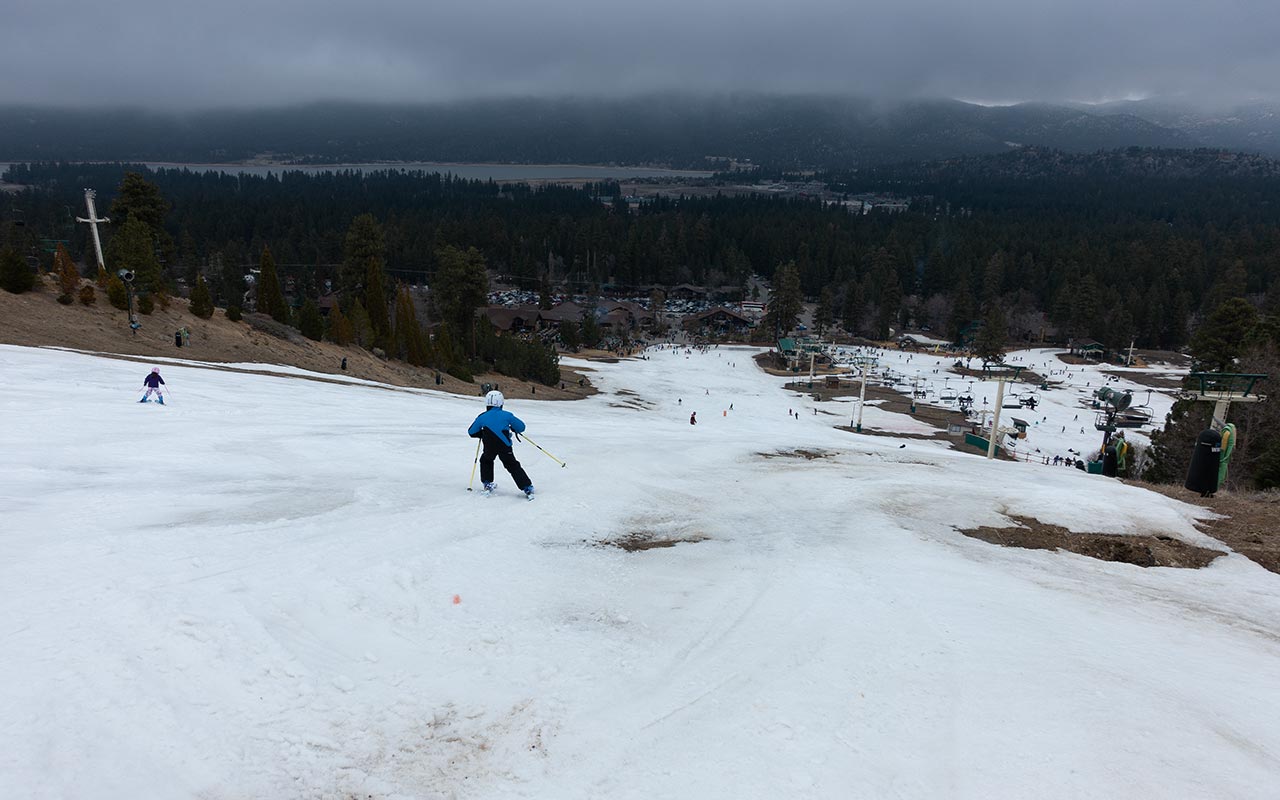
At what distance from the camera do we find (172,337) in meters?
28.9

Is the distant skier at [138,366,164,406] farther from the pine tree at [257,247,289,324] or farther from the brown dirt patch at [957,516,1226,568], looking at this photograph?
the pine tree at [257,247,289,324]

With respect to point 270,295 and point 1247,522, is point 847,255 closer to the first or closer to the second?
point 270,295

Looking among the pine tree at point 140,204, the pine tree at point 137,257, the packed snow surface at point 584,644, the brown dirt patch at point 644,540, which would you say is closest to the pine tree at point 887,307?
the pine tree at point 140,204

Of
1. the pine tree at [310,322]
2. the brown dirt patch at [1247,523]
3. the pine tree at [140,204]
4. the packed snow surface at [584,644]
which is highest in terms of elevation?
the pine tree at [140,204]

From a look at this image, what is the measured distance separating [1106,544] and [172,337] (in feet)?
111

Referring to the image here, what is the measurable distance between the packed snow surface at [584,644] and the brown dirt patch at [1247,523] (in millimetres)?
409

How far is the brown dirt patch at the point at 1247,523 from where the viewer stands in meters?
8.07

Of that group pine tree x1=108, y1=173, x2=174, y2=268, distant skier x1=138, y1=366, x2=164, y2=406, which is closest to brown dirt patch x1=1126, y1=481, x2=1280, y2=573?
distant skier x1=138, y1=366, x2=164, y2=406

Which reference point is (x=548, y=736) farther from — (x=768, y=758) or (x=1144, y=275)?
(x=1144, y=275)

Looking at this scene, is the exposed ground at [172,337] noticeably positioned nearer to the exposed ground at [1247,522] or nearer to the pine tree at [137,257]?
the pine tree at [137,257]

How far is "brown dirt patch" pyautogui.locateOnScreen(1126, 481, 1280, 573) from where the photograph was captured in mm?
8070

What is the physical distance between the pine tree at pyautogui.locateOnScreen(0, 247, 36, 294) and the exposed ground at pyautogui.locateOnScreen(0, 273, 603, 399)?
1.30ft

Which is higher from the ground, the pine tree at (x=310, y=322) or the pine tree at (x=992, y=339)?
the pine tree at (x=310, y=322)

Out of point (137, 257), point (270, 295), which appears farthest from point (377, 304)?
point (137, 257)
